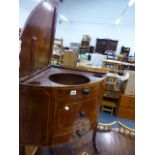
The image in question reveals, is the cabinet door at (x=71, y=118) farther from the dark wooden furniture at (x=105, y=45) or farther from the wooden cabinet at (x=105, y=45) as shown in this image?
the wooden cabinet at (x=105, y=45)

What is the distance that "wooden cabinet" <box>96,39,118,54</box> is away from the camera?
9695 mm

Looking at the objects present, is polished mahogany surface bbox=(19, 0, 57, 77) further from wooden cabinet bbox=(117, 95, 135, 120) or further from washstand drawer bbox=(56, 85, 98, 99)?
wooden cabinet bbox=(117, 95, 135, 120)

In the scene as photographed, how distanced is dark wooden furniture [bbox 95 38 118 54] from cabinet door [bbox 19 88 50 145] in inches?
350

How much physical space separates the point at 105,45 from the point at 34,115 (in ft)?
30.2

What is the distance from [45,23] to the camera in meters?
1.26

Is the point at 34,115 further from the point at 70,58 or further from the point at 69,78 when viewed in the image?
the point at 70,58

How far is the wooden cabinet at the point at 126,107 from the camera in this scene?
11.3ft

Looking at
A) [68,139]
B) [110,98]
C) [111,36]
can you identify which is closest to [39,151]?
[68,139]

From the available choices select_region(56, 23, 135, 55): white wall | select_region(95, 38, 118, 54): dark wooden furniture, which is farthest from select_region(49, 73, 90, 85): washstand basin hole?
select_region(56, 23, 135, 55): white wall

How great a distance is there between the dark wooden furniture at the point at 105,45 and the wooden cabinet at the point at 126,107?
21.2 ft
